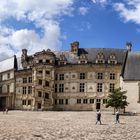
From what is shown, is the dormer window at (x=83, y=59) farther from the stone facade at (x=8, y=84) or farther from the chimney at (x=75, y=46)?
the stone facade at (x=8, y=84)

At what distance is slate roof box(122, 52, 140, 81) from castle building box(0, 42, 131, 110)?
105 inches

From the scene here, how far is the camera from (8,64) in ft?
316

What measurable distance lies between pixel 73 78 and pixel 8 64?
749 inches

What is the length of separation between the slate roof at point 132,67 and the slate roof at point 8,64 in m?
26.1

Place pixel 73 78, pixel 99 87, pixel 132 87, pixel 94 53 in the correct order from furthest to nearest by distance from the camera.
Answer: pixel 94 53 → pixel 73 78 → pixel 99 87 → pixel 132 87

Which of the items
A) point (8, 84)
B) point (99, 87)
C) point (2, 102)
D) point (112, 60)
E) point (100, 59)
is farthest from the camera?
point (2, 102)

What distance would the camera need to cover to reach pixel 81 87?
84.0 metres

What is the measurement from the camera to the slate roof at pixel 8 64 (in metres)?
93.9

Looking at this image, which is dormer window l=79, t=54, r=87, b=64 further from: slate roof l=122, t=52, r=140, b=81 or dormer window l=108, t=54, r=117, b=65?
slate roof l=122, t=52, r=140, b=81

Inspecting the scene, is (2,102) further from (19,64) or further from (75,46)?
(75,46)

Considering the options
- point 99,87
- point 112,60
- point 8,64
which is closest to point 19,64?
point 8,64

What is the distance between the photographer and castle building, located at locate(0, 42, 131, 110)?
82.8 meters

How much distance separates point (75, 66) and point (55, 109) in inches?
365

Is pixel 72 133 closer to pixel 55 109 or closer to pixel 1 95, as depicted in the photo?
pixel 55 109
